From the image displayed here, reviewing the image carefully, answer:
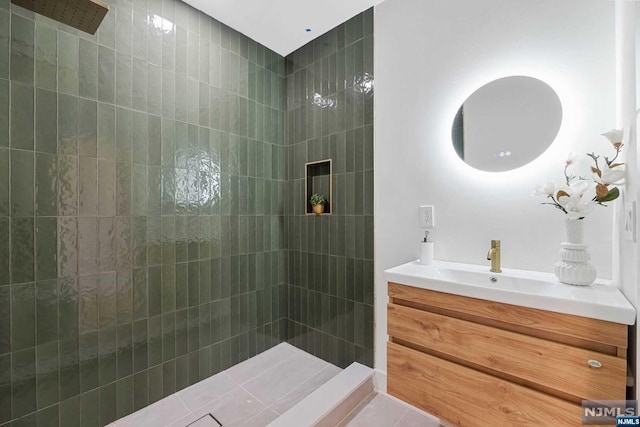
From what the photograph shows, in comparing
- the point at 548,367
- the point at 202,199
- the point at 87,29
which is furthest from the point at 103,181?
the point at 548,367

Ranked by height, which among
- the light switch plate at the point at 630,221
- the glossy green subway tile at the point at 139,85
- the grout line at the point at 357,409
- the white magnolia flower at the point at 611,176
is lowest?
the grout line at the point at 357,409

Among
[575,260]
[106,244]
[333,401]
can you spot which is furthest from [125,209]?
[575,260]

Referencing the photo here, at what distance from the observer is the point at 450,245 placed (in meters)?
1.63

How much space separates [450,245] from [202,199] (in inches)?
66.6

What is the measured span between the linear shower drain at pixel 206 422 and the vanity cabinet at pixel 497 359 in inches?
41.0

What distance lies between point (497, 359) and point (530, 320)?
8.3 inches

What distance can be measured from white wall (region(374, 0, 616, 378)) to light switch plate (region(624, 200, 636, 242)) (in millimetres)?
Answer: 231

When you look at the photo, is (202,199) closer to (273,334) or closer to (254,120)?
(254,120)

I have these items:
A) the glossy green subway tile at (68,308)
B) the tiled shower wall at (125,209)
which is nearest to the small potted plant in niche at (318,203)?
the tiled shower wall at (125,209)

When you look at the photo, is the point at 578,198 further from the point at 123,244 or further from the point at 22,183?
the point at 22,183

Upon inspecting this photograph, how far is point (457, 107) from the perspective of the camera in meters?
1.62

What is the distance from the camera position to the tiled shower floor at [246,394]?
1604 millimetres

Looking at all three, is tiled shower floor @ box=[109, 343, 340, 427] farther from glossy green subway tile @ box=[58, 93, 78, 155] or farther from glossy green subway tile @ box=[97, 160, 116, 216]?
glossy green subway tile @ box=[58, 93, 78, 155]

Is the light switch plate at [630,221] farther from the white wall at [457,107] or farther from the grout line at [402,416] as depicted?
the grout line at [402,416]
